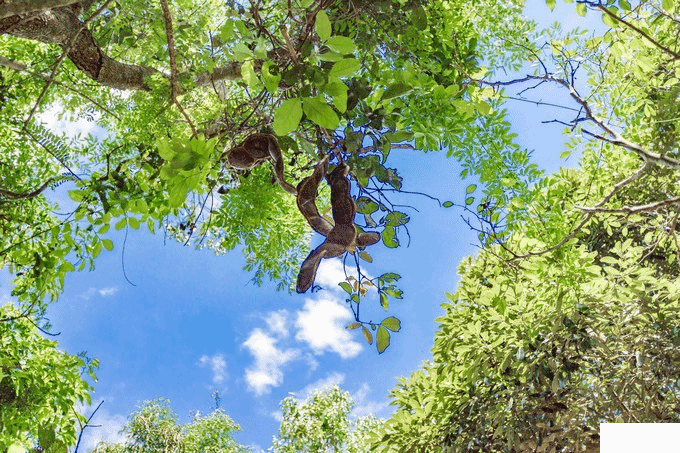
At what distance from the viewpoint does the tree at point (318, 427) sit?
508 cm

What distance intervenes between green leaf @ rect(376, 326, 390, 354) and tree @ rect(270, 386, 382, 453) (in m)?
4.33

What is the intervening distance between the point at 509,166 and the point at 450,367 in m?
0.93

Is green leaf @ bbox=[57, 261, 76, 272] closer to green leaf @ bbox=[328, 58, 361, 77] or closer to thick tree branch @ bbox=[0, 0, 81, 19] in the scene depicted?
thick tree branch @ bbox=[0, 0, 81, 19]

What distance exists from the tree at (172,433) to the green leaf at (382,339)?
5.89 meters

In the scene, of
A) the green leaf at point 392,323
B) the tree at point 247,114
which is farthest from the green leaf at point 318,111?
the green leaf at point 392,323

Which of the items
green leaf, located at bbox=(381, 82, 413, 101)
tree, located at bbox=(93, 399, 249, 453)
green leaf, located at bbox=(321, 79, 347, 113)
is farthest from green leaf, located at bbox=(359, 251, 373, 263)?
tree, located at bbox=(93, 399, 249, 453)

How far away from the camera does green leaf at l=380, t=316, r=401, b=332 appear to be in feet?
2.94

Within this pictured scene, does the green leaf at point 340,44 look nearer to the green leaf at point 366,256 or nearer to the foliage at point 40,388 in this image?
the green leaf at point 366,256

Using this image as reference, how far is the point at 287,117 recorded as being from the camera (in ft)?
1.84

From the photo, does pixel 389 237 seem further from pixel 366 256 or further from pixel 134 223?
pixel 134 223

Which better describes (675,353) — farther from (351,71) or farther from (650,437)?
(351,71)

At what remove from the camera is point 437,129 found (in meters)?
1.27

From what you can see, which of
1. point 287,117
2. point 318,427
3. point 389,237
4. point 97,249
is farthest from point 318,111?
point 318,427

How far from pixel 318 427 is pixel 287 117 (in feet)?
16.1
